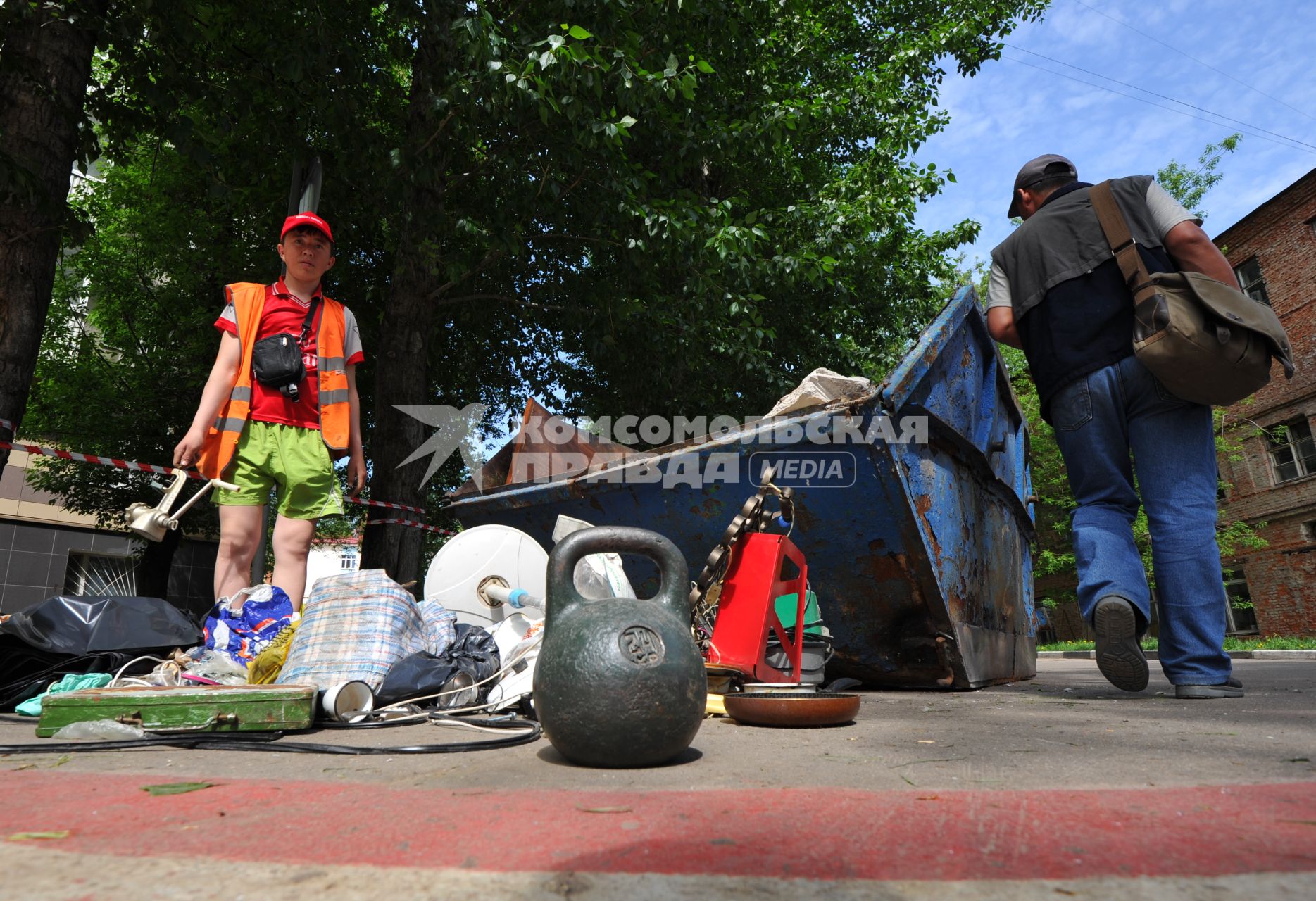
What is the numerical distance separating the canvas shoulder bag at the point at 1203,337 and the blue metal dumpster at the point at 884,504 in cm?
98

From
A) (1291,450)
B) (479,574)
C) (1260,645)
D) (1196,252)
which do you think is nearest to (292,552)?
(479,574)

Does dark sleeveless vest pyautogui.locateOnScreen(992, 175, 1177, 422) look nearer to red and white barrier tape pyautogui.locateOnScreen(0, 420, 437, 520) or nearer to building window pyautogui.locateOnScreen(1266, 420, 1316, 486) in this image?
red and white barrier tape pyautogui.locateOnScreen(0, 420, 437, 520)

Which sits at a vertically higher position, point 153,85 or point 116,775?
point 153,85

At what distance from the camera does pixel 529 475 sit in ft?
16.7

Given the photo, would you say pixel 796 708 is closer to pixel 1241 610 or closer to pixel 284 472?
pixel 284 472

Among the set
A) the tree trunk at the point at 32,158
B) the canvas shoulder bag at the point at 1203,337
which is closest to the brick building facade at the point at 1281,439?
the canvas shoulder bag at the point at 1203,337

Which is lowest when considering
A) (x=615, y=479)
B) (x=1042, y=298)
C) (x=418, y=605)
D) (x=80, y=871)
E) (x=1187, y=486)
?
(x=80, y=871)

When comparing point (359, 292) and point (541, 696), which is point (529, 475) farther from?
point (359, 292)

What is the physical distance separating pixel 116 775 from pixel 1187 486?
143 inches

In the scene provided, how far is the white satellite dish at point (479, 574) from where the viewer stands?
→ 4188 mm

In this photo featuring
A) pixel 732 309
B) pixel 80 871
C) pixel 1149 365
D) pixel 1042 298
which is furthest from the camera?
pixel 732 309

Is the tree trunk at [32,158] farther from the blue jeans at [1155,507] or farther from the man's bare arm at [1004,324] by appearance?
the blue jeans at [1155,507]

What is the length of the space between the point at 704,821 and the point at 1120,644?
245 cm

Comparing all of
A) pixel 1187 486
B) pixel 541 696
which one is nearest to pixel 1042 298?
pixel 1187 486
